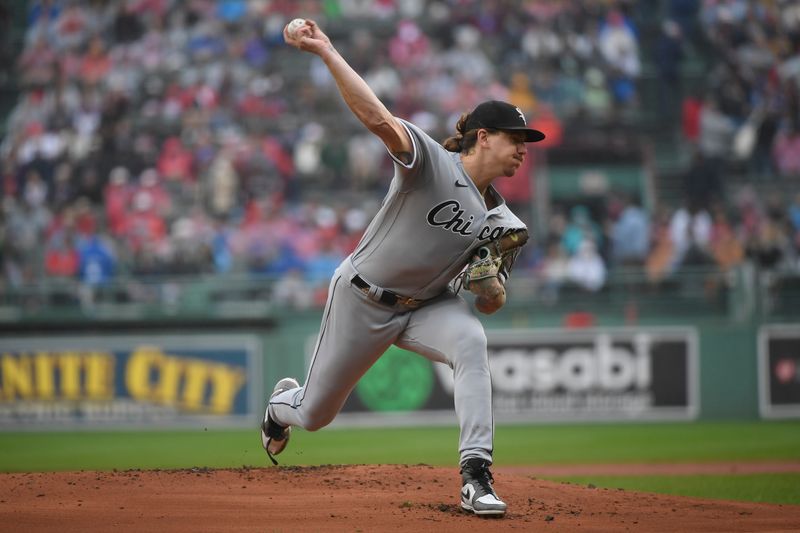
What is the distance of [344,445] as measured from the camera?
40.5 feet

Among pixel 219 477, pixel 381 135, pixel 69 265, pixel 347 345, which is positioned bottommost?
pixel 219 477

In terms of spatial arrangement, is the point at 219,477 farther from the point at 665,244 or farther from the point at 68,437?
the point at 665,244

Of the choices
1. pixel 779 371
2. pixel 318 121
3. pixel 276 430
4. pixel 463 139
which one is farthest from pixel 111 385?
pixel 463 139

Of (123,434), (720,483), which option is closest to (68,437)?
(123,434)

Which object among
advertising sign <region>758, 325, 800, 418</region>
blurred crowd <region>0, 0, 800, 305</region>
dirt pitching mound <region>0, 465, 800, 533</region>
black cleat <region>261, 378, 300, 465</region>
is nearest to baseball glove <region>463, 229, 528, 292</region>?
dirt pitching mound <region>0, 465, 800, 533</region>

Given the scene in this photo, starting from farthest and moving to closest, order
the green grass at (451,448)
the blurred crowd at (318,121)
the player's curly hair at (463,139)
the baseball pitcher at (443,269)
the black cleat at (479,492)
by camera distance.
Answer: the blurred crowd at (318,121), the green grass at (451,448), the player's curly hair at (463,139), the baseball pitcher at (443,269), the black cleat at (479,492)

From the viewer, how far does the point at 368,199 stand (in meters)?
17.1

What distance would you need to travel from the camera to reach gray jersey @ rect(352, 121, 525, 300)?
5.54 meters

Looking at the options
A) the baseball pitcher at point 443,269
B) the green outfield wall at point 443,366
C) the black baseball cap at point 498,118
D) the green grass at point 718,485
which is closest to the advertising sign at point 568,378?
the green outfield wall at point 443,366

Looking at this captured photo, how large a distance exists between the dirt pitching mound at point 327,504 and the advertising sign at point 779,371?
27.4ft

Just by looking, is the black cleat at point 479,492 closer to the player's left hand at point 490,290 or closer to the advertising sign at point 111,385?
the player's left hand at point 490,290

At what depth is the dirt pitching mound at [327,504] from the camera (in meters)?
5.32

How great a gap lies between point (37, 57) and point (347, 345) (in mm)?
16419

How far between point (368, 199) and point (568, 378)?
4501 mm
